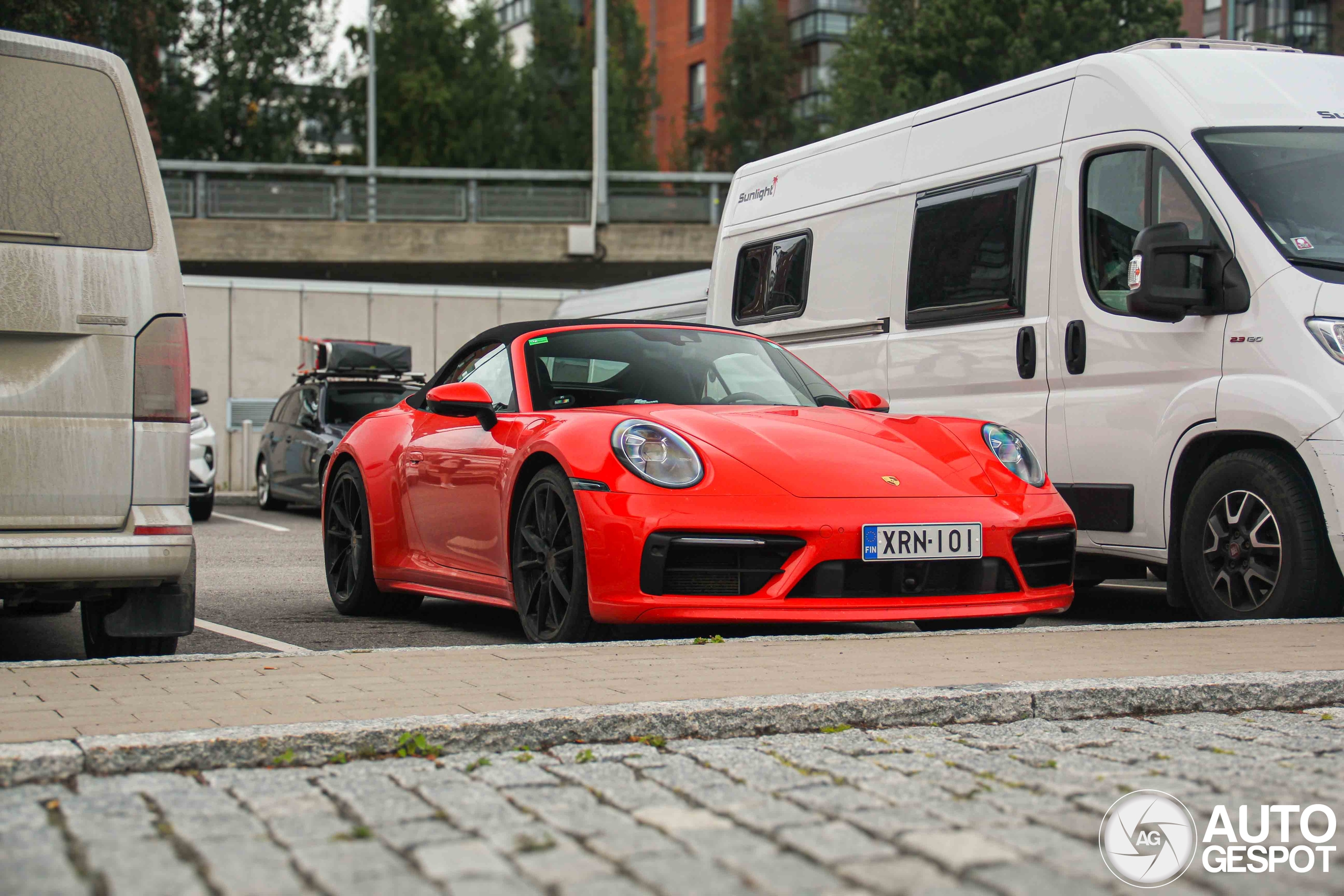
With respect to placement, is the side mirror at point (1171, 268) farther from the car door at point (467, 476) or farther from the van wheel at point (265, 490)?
the van wheel at point (265, 490)

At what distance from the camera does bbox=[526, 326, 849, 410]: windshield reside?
6.68 meters

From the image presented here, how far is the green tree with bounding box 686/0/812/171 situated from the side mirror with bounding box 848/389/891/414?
50.1 m

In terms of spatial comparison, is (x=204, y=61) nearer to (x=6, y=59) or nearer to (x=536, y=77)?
(x=536, y=77)

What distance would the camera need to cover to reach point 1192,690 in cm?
452

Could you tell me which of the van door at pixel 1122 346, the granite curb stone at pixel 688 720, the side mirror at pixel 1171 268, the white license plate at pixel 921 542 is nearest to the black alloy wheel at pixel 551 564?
the white license plate at pixel 921 542

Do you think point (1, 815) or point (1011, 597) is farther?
point (1011, 597)

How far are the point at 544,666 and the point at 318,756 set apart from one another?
1229 millimetres

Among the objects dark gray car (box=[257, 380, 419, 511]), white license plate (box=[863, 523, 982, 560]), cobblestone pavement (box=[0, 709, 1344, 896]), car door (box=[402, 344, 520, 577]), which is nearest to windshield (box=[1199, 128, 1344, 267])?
white license plate (box=[863, 523, 982, 560])

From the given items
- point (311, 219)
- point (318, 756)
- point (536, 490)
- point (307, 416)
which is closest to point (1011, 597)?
point (536, 490)

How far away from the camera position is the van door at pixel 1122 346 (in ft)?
22.0

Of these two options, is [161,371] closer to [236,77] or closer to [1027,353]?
[1027,353]

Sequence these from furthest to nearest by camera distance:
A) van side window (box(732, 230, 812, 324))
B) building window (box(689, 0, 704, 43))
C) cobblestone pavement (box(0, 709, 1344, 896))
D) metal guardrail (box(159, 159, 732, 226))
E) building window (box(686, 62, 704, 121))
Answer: building window (box(686, 62, 704, 121))
building window (box(689, 0, 704, 43))
metal guardrail (box(159, 159, 732, 226))
van side window (box(732, 230, 812, 324))
cobblestone pavement (box(0, 709, 1344, 896))

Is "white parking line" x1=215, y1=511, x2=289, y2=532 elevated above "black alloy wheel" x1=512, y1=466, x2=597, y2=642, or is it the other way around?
"black alloy wheel" x1=512, y1=466, x2=597, y2=642

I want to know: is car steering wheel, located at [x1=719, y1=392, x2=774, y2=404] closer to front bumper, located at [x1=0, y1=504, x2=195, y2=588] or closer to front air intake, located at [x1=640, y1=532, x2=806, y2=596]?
front air intake, located at [x1=640, y1=532, x2=806, y2=596]
